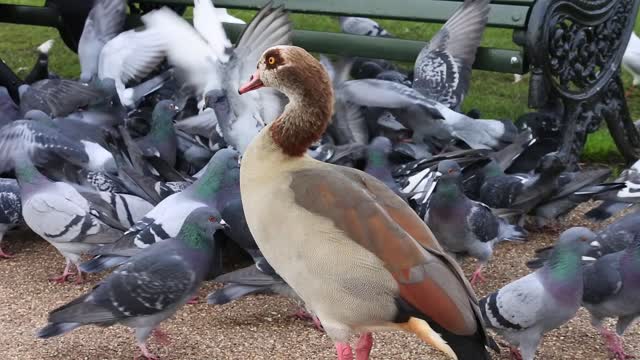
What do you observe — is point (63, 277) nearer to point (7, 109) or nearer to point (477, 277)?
point (7, 109)

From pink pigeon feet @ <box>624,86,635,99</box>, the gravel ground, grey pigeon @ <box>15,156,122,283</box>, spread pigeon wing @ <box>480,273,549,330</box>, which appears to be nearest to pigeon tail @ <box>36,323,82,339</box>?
the gravel ground

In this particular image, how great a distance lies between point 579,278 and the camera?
13.3 feet

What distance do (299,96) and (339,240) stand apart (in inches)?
22.8

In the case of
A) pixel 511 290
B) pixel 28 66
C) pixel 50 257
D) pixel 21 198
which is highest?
pixel 511 290

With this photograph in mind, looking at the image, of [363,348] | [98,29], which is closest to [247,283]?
[363,348]

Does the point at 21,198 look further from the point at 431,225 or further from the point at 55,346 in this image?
the point at 431,225

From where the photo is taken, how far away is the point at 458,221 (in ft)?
16.3

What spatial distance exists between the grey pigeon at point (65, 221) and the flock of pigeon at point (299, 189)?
10 mm

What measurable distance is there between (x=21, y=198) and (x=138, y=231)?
34.9 inches

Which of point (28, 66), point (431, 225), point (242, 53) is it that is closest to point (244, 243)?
point (431, 225)

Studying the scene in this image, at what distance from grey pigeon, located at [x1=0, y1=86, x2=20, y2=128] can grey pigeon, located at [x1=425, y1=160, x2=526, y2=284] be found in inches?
120

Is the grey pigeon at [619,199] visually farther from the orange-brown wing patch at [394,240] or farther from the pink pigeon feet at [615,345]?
the orange-brown wing patch at [394,240]

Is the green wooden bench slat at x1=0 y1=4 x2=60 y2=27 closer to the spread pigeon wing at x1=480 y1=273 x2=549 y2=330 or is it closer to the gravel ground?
the gravel ground

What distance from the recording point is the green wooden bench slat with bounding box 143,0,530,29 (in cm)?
609
